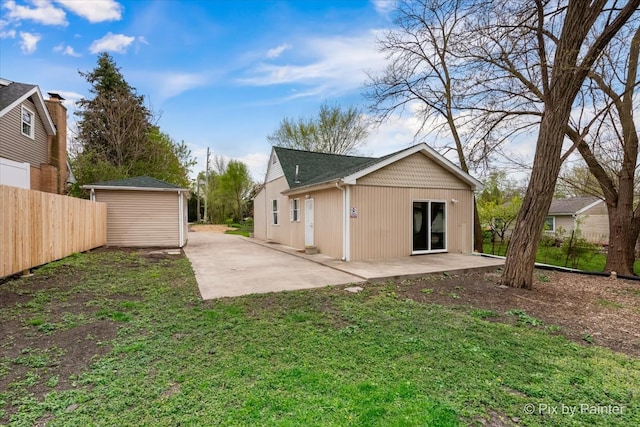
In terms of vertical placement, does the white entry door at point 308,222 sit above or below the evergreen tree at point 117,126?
below

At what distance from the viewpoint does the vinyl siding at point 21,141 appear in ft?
35.1

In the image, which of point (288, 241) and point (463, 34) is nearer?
point (463, 34)

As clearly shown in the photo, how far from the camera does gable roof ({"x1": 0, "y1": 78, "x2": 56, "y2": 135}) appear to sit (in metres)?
10.9

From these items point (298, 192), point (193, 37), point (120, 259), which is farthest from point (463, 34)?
point (120, 259)

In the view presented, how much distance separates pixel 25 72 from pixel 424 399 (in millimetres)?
21920

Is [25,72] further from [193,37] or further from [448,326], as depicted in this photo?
[448,326]

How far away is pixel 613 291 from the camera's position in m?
6.12

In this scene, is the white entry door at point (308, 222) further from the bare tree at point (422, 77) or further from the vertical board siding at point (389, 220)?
the bare tree at point (422, 77)

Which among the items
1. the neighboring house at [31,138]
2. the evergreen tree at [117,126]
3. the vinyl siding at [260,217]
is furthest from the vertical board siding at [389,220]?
the evergreen tree at [117,126]

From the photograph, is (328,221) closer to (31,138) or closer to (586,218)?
(31,138)

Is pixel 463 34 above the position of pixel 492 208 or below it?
above

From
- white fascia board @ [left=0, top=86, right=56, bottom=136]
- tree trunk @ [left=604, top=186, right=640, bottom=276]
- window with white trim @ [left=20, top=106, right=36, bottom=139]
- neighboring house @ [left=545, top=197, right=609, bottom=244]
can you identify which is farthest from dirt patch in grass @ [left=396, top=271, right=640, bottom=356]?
neighboring house @ [left=545, top=197, right=609, bottom=244]

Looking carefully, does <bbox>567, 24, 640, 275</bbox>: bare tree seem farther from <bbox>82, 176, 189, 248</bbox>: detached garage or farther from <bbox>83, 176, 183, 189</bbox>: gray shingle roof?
<bbox>83, 176, 183, 189</bbox>: gray shingle roof

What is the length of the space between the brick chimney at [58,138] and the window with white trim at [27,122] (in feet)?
4.69
